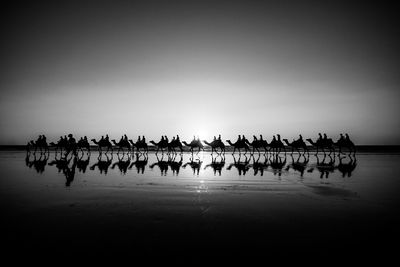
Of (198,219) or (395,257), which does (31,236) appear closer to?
(198,219)

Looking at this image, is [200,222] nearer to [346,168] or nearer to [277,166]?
[277,166]

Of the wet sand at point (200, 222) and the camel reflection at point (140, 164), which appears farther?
the camel reflection at point (140, 164)

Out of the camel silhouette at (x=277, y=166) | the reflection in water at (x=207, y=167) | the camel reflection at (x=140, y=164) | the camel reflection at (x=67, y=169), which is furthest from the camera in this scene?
the camel reflection at (x=140, y=164)

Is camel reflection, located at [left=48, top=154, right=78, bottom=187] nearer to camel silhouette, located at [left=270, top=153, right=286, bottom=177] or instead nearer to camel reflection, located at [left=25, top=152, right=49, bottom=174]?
camel reflection, located at [left=25, top=152, right=49, bottom=174]

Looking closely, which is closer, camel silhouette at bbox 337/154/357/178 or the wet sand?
the wet sand

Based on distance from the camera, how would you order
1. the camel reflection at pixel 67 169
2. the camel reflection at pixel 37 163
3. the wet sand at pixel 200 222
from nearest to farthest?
the wet sand at pixel 200 222
the camel reflection at pixel 67 169
the camel reflection at pixel 37 163

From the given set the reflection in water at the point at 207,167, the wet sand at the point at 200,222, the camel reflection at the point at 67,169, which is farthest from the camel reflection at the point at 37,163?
the wet sand at the point at 200,222

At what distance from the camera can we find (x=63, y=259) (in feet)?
10.5

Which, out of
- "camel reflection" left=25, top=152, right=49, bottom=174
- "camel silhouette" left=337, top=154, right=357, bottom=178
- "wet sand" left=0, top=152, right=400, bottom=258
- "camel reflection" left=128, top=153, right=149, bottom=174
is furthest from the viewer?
"camel reflection" left=128, top=153, right=149, bottom=174

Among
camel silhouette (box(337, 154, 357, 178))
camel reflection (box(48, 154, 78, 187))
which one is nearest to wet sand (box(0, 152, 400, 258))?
camel reflection (box(48, 154, 78, 187))

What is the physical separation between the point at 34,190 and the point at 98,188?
1.87 meters

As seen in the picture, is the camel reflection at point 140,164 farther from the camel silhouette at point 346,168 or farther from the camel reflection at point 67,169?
the camel silhouette at point 346,168

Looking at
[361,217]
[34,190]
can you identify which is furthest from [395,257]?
[34,190]

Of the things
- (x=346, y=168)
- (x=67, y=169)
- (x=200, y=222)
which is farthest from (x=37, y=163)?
(x=346, y=168)
